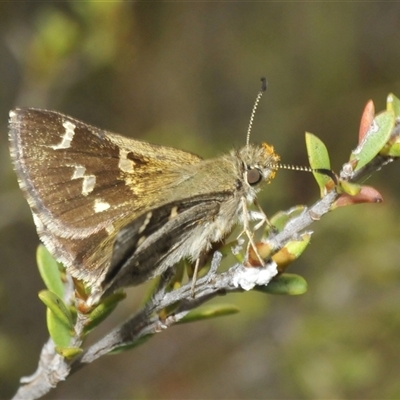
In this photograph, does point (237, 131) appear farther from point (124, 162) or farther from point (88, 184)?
point (88, 184)

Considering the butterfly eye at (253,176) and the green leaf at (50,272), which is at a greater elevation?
the butterfly eye at (253,176)

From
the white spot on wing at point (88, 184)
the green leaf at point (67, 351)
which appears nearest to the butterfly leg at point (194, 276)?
the green leaf at point (67, 351)

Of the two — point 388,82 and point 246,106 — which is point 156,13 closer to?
point 246,106

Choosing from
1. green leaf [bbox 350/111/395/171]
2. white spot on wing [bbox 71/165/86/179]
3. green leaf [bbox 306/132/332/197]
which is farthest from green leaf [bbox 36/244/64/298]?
green leaf [bbox 350/111/395/171]

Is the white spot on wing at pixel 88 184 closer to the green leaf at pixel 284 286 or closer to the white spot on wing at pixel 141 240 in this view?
the white spot on wing at pixel 141 240

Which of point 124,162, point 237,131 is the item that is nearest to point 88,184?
point 124,162

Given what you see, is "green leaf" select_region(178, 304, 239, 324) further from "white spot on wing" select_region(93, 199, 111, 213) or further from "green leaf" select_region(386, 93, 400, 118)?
"green leaf" select_region(386, 93, 400, 118)
